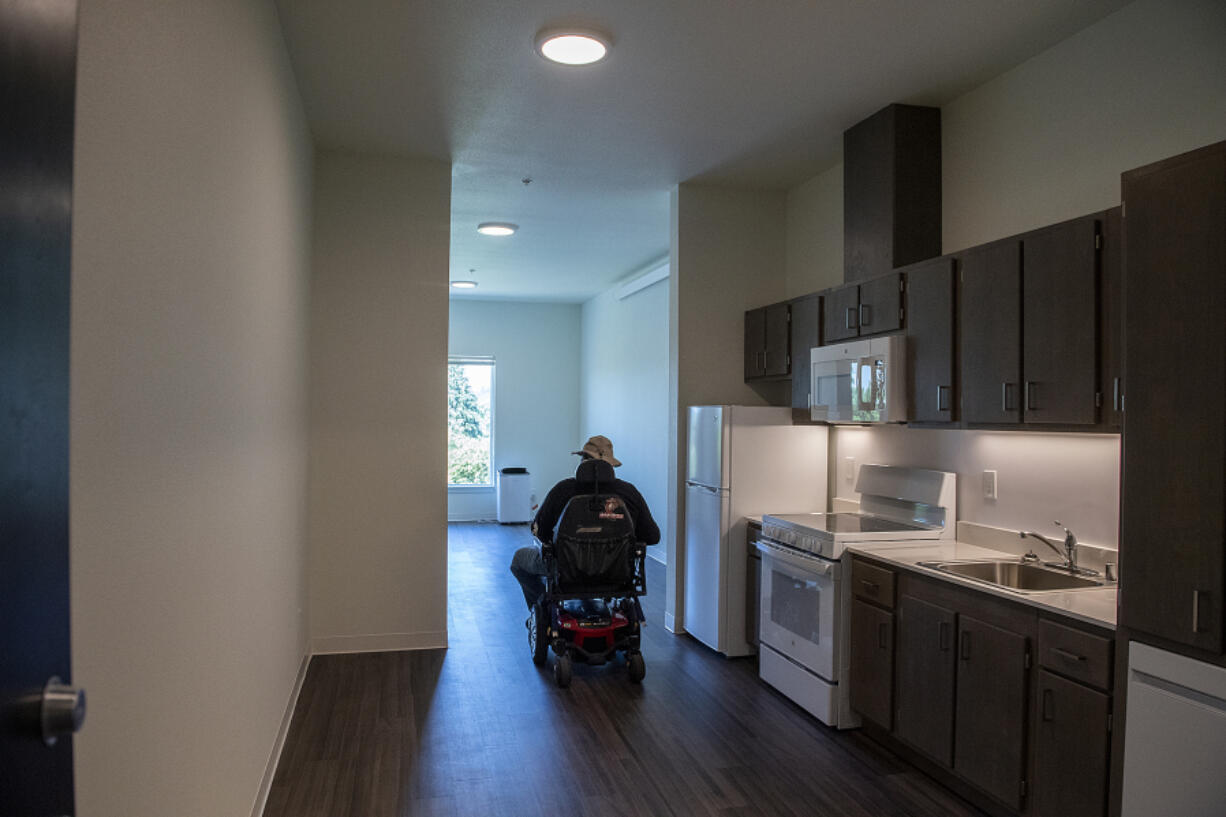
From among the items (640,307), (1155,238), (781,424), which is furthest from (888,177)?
(640,307)

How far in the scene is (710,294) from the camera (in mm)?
5281

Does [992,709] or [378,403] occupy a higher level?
[378,403]

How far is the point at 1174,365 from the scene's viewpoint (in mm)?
2078

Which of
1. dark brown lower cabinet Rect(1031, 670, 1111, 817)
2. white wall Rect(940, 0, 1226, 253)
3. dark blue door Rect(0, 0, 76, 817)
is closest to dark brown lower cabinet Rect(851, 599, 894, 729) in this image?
dark brown lower cabinet Rect(1031, 670, 1111, 817)

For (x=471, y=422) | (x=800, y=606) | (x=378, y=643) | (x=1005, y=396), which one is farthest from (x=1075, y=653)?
(x=471, y=422)

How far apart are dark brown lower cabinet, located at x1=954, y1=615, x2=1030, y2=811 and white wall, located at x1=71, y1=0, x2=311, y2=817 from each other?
2.44 m

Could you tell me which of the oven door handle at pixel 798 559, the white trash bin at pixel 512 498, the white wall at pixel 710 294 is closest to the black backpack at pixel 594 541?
the oven door handle at pixel 798 559

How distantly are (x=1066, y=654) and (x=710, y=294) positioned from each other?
3.30 meters

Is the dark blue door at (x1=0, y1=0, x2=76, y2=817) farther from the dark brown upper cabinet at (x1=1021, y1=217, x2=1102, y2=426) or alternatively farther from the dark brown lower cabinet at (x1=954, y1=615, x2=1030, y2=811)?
the dark brown upper cabinet at (x1=1021, y1=217, x2=1102, y2=426)

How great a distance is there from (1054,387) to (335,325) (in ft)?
12.2

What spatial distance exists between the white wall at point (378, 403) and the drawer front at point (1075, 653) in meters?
3.32

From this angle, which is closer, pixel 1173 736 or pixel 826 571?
pixel 1173 736

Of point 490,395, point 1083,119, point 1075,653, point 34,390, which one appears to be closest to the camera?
point 34,390

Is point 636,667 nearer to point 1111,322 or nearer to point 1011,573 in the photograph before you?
point 1011,573
